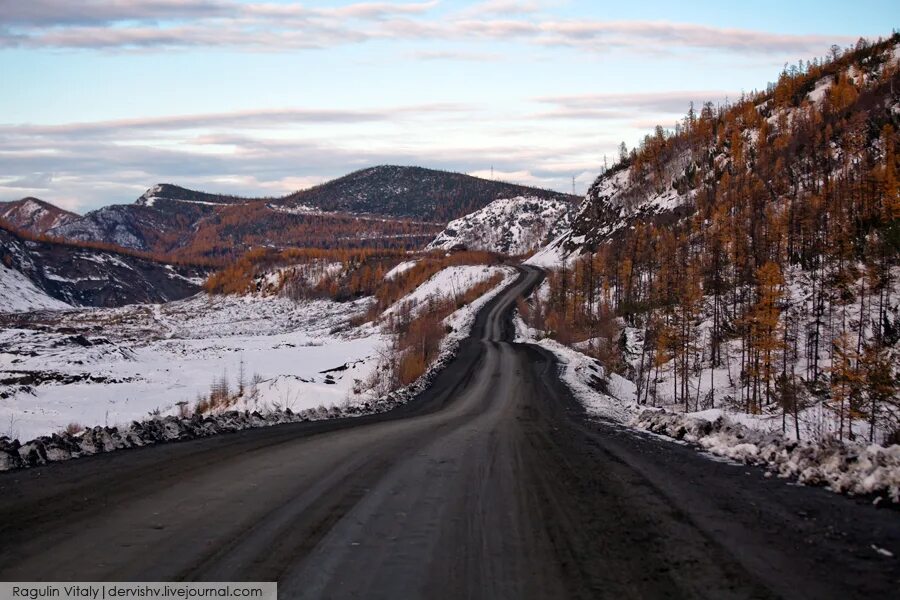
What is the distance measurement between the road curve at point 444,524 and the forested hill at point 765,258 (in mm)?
9665

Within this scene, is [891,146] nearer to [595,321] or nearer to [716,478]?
[595,321]

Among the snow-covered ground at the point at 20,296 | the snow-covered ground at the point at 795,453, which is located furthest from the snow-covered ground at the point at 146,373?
the snow-covered ground at the point at 20,296

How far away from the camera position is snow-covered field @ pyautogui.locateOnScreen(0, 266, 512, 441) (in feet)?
106

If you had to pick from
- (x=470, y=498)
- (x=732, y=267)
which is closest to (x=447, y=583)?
(x=470, y=498)

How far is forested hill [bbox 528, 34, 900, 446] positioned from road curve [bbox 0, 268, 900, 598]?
9665 mm

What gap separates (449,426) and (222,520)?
32.7 feet

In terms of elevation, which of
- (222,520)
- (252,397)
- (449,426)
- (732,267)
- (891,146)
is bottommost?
(252,397)

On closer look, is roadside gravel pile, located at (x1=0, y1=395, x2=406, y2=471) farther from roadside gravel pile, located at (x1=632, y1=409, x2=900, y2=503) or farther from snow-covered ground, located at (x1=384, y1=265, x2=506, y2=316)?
snow-covered ground, located at (x1=384, y1=265, x2=506, y2=316)

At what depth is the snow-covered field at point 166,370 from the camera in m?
32.2

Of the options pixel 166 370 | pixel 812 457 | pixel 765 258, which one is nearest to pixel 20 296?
pixel 166 370

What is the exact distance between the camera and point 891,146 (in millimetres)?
76562

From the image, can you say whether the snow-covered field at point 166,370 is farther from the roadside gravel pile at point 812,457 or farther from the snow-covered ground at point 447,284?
the roadside gravel pile at point 812,457

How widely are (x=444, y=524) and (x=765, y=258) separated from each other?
71341mm

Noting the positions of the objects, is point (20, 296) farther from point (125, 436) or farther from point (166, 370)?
point (125, 436)
